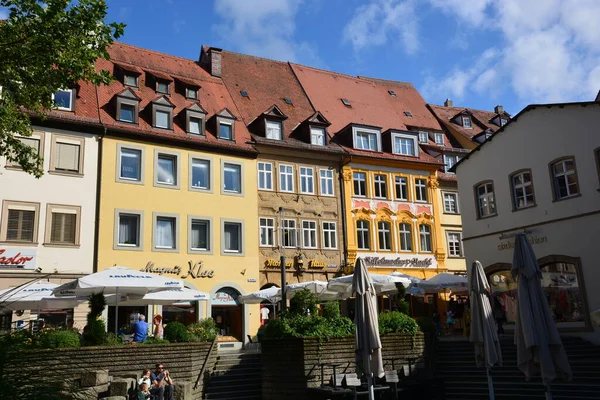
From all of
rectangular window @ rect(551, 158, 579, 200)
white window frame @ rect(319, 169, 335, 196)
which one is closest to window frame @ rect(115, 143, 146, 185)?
white window frame @ rect(319, 169, 335, 196)

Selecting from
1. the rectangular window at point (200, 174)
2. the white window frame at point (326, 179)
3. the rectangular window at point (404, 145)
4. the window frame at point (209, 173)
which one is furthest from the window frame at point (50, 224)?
the rectangular window at point (404, 145)

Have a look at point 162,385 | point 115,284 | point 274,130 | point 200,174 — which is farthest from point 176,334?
point 274,130

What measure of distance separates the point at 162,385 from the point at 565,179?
1640cm

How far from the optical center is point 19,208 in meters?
24.3

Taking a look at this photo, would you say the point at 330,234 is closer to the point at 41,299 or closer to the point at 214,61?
the point at 214,61

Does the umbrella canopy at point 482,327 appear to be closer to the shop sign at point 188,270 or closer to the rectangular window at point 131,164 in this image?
the shop sign at point 188,270

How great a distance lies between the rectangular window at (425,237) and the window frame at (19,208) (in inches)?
838

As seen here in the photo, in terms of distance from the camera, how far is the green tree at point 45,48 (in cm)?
1338

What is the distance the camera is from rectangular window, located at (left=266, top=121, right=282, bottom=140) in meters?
32.7

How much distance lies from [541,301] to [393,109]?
29.8 m

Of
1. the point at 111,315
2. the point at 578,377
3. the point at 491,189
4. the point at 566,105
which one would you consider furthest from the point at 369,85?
the point at 578,377

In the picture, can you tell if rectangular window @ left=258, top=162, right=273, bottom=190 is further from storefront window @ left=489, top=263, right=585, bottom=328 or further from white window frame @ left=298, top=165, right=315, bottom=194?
storefront window @ left=489, top=263, right=585, bottom=328

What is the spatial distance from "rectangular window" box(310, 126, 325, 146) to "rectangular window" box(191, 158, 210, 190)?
671 centimetres

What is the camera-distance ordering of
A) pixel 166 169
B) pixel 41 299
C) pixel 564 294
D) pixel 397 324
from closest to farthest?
pixel 397 324, pixel 41 299, pixel 564 294, pixel 166 169
